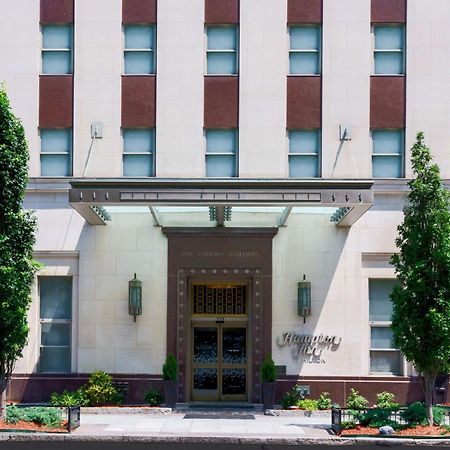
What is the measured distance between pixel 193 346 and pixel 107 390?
10.2ft

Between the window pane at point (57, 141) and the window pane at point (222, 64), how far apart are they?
4.85 m

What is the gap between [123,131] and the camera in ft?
94.9

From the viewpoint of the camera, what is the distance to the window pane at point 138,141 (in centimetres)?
2891

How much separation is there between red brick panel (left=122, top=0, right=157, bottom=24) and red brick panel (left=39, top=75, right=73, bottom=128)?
8.49 ft

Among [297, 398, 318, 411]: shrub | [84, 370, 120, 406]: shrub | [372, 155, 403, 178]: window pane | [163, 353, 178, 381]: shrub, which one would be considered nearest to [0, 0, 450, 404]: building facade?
[372, 155, 403, 178]: window pane

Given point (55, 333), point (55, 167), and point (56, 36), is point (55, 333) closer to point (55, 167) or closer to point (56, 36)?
point (55, 167)

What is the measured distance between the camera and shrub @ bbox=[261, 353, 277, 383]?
27.5 m

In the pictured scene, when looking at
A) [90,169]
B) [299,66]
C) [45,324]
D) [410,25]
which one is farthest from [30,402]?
[410,25]

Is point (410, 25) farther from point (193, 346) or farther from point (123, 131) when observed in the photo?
point (193, 346)

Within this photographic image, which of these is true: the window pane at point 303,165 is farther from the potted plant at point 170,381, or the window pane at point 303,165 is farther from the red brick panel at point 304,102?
the potted plant at point 170,381

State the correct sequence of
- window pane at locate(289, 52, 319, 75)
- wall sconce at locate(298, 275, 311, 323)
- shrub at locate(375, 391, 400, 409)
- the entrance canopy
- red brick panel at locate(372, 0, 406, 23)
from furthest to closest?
1. window pane at locate(289, 52, 319, 75)
2. red brick panel at locate(372, 0, 406, 23)
3. wall sconce at locate(298, 275, 311, 323)
4. shrub at locate(375, 391, 400, 409)
5. the entrance canopy

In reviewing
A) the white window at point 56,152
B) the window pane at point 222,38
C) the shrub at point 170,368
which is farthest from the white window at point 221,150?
the shrub at point 170,368

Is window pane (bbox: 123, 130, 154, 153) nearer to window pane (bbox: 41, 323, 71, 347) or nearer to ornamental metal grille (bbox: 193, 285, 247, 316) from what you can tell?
ornamental metal grille (bbox: 193, 285, 247, 316)

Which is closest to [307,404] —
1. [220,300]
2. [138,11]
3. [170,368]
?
[170,368]
